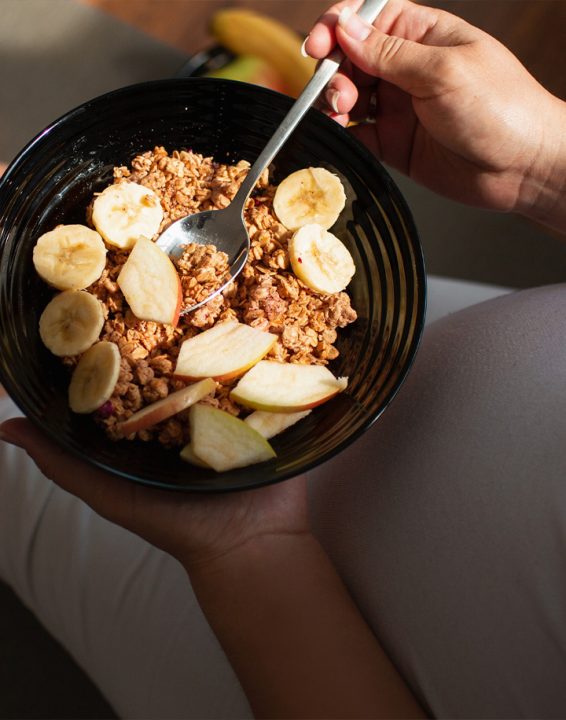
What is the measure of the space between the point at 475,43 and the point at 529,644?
0.69 m

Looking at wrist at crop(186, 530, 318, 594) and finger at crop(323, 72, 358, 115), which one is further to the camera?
finger at crop(323, 72, 358, 115)

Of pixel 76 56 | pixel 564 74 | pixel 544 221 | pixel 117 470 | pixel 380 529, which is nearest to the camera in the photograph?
pixel 117 470

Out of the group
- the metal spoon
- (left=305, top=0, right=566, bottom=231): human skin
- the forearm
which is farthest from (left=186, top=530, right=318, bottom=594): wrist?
(left=305, top=0, right=566, bottom=231): human skin

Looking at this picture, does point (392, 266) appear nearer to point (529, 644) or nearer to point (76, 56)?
point (529, 644)

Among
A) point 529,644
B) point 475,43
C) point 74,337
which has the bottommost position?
point 529,644

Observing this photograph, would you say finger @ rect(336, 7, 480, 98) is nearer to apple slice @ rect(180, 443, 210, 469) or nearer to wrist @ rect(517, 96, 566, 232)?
wrist @ rect(517, 96, 566, 232)

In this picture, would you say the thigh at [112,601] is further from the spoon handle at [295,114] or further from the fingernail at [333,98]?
the fingernail at [333,98]

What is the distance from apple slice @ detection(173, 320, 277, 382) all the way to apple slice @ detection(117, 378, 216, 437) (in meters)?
0.02

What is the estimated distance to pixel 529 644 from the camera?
65cm

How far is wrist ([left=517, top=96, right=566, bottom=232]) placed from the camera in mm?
854

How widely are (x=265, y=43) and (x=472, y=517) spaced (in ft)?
4.18

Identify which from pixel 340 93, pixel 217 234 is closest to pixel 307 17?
pixel 340 93

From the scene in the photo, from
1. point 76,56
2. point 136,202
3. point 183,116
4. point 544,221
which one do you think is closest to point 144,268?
point 136,202

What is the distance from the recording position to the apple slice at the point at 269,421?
Result: 2.37 feet
